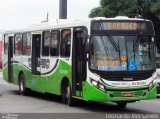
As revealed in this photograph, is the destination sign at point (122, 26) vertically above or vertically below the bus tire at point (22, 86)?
above

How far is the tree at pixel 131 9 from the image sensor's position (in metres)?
41.6

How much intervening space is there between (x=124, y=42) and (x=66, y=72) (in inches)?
Answer: 103

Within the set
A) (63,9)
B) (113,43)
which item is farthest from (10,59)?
(113,43)

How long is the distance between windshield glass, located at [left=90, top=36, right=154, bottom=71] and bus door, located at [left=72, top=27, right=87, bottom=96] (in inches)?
20.1

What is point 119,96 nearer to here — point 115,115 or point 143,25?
point 115,115

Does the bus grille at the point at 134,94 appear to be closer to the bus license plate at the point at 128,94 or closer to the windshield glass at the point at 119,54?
the bus license plate at the point at 128,94

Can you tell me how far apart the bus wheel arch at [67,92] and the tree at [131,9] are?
22.8 metres

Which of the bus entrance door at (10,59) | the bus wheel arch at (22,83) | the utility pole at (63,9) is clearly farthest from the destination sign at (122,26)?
the utility pole at (63,9)

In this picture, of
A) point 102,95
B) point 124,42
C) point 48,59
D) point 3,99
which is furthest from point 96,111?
point 3,99

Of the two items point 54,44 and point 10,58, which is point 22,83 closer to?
point 10,58

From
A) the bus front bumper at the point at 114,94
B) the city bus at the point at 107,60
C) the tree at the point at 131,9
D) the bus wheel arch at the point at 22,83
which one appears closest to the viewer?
the bus front bumper at the point at 114,94

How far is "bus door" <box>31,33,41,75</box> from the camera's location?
72.1ft

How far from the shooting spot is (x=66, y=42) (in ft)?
62.1

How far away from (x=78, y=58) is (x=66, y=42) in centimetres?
121
